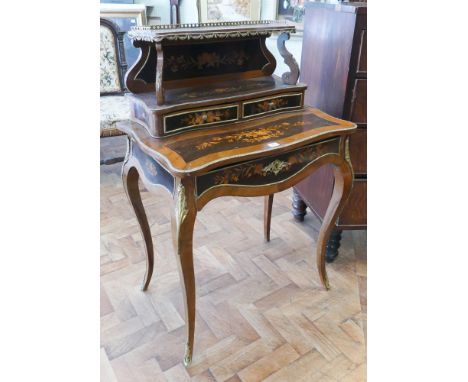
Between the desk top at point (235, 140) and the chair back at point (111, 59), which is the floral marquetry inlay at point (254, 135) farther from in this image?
the chair back at point (111, 59)

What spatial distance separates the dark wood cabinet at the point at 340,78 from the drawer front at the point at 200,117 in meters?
0.61

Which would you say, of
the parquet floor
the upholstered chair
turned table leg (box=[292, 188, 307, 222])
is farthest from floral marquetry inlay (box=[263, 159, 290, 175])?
the upholstered chair

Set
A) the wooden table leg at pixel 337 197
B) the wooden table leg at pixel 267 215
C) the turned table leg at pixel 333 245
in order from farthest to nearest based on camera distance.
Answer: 1. the wooden table leg at pixel 267 215
2. the turned table leg at pixel 333 245
3. the wooden table leg at pixel 337 197

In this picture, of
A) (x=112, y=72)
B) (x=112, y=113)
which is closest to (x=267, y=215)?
(x=112, y=113)

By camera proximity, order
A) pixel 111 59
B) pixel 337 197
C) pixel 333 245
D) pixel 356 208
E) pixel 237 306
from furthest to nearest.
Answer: pixel 111 59 < pixel 333 245 < pixel 356 208 < pixel 237 306 < pixel 337 197

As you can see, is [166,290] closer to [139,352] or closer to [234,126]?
[139,352]

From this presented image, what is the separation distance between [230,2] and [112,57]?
3.47ft

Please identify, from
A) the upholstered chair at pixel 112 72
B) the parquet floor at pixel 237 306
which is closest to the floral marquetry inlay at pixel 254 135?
the parquet floor at pixel 237 306

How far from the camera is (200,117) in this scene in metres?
1.42

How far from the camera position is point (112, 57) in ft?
10.2

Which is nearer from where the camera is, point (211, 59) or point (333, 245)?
point (211, 59)

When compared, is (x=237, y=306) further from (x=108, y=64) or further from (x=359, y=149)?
(x=108, y=64)

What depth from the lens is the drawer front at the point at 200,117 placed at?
1.36 metres

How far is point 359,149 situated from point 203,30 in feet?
3.11
